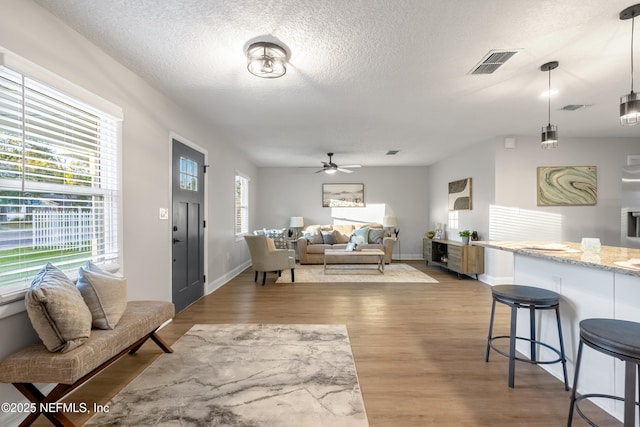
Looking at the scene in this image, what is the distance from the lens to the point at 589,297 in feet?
6.23

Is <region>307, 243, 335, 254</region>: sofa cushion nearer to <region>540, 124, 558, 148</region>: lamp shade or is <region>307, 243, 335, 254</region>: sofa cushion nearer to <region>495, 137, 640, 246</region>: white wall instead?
<region>495, 137, 640, 246</region>: white wall

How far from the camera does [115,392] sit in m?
1.99

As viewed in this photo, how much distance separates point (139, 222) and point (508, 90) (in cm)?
393

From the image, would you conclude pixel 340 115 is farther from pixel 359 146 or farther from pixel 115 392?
pixel 115 392

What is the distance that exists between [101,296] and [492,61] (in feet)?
11.2

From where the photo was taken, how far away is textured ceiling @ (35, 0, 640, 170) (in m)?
1.90

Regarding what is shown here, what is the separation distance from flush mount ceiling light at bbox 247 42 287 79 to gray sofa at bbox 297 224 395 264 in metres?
4.98

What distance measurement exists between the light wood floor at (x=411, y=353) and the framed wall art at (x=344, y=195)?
362cm

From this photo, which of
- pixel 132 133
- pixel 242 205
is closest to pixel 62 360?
pixel 132 133

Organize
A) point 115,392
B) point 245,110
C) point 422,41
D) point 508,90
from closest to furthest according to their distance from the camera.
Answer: point 115,392 < point 422,41 < point 508,90 < point 245,110

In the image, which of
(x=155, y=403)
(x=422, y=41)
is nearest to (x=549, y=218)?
(x=422, y=41)

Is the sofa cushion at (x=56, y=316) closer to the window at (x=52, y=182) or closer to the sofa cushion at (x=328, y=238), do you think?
the window at (x=52, y=182)

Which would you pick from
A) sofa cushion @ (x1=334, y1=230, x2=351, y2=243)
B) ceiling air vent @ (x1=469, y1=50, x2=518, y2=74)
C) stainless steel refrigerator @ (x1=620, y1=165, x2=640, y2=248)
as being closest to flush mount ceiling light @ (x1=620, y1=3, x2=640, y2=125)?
ceiling air vent @ (x1=469, y1=50, x2=518, y2=74)

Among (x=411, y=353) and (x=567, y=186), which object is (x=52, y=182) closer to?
(x=411, y=353)
